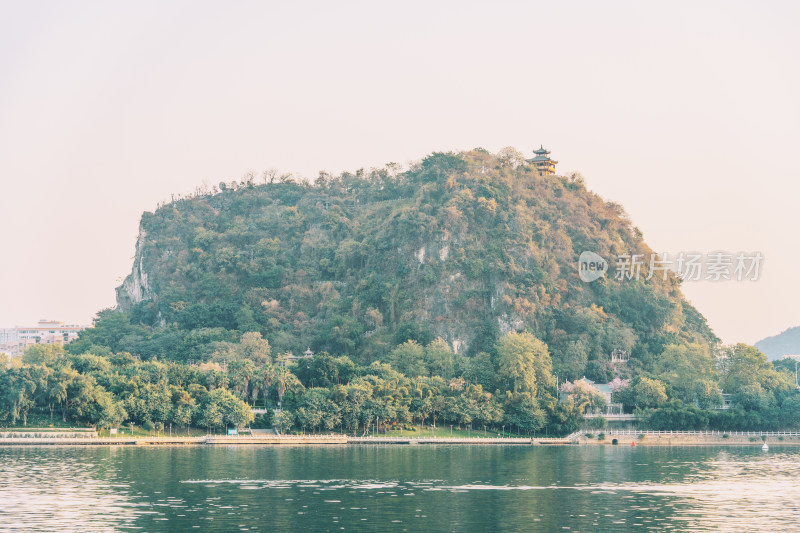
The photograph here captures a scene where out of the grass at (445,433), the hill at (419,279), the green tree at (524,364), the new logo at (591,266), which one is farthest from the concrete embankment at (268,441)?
the new logo at (591,266)

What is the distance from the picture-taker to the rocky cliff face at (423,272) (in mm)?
153750

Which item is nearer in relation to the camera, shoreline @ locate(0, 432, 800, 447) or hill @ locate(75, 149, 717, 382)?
shoreline @ locate(0, 432, 800, 447)

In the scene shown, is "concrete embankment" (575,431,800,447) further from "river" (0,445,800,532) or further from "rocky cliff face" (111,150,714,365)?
"rocky cliff face" (111,150,714,365)

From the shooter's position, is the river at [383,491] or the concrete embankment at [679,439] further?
the concrete embankment at [679,439]

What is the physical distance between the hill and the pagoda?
15.4 ft

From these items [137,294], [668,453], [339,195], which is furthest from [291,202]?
[668,453]

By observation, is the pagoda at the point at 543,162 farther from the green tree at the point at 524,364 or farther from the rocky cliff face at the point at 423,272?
the green tree at the point at 524,364

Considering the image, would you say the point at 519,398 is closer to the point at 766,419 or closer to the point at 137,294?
the point at 766,419

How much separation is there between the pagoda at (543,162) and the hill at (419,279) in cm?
470

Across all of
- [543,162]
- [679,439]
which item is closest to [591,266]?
[543,162]

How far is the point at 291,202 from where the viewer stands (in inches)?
7825

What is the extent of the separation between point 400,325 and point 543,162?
49.1 meters

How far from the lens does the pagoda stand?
602 ft

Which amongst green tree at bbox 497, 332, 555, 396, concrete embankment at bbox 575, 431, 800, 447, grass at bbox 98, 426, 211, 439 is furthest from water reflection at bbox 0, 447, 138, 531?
concrete embankment at bbox 575, 431, 800, 447
